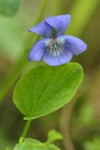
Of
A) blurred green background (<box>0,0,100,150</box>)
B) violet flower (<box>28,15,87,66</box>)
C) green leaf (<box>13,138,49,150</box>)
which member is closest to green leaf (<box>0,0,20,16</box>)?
blurred green background (<box>0,0,100,150</box>)

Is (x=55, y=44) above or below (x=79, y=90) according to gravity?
above

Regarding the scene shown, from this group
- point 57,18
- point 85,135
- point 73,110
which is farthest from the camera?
point 73,110

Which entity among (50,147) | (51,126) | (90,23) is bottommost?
(51,126)

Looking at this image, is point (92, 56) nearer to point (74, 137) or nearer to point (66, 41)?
point (74, 137)

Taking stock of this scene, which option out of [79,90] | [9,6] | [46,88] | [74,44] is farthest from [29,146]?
[79,90]

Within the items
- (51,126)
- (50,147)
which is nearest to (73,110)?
(51,126)

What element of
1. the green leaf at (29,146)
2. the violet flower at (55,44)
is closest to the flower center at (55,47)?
the violet flower at (55,44)

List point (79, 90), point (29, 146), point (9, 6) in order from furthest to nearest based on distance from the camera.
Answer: point (79, 90)
point (9, 6)
point (29, 146)

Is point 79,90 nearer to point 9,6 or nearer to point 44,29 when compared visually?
point 9,6
